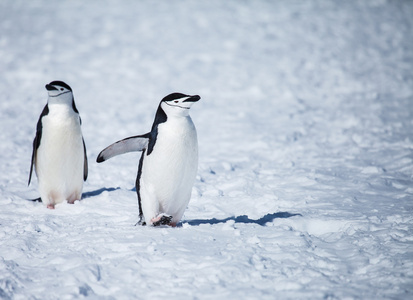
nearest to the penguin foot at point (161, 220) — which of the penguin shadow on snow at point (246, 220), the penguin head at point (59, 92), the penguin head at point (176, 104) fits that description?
the penguin shadow on snow at point (246, 220)

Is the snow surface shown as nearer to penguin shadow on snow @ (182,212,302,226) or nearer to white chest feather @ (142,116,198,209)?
penguin shadow on snow @ (182,212,302,226)

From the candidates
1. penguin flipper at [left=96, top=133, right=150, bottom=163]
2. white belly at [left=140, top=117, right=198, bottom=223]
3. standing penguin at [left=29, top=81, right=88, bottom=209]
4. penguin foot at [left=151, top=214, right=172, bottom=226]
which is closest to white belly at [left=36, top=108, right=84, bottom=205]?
standing penguin at [left=29, top=81, right=88, bottom=209]

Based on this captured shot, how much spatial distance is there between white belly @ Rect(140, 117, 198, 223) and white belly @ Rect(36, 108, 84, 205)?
2.37ft

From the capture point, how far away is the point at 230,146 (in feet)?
17.7

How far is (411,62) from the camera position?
355 inches

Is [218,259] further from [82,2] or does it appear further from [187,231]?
[82,2]

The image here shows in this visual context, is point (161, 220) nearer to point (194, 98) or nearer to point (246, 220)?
point (246, 220)

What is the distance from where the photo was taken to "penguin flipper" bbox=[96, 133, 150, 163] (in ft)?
9.89

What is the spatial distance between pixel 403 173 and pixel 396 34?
741cm

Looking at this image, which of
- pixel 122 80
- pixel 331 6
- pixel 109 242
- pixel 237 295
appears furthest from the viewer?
pixel 331 6

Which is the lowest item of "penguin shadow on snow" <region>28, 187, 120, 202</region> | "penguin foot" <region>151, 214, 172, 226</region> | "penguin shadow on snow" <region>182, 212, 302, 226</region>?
"penguin shadow on snow" <region>182, 212, 302, 226</region>

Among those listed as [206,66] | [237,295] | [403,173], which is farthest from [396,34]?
[237,295]

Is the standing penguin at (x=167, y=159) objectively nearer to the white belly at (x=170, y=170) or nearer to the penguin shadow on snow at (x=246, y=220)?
the white belly at (x=170, y=170)

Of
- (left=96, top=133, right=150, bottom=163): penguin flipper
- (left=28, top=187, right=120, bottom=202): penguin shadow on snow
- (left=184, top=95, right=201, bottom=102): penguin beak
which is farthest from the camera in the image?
(left=28, top=187, right=120, bottom=202): penguin shadow on snow
